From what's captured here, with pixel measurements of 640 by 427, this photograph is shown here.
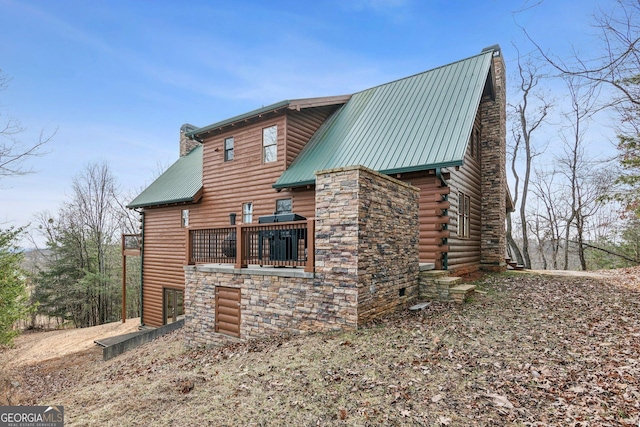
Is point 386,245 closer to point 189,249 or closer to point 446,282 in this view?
point 446,282

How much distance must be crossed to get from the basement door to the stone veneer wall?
15 centimetres

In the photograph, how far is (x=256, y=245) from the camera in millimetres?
7984

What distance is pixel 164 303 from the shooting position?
607 inches

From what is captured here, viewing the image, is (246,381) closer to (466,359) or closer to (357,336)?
(357,336)

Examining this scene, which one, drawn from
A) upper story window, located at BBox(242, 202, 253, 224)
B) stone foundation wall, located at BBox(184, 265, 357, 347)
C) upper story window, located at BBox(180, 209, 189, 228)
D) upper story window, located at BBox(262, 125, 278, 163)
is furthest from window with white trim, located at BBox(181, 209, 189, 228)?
stone foundation wall, located at BBox(184, 265, 357, 347)

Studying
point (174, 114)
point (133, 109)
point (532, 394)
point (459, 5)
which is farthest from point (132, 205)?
point (532, 394)

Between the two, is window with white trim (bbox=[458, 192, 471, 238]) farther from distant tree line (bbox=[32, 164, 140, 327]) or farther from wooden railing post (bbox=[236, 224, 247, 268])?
distant tree line (bbox=[32, 164, 140, 327])

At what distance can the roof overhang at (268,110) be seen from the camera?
1150 cm

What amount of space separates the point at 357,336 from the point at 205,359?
3.75 metres

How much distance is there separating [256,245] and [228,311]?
75.9 inches

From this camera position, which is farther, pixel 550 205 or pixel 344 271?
pixel 550 205

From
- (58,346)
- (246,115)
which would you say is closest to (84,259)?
(58,346)

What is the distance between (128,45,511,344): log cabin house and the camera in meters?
6.66
